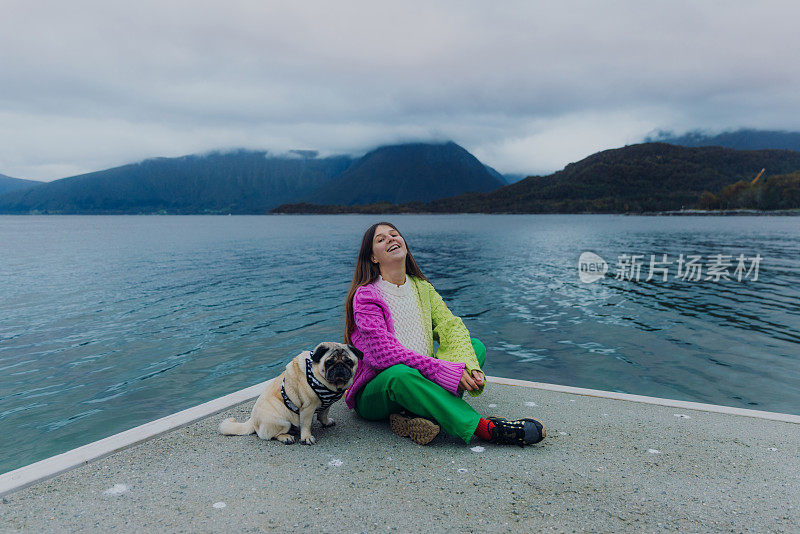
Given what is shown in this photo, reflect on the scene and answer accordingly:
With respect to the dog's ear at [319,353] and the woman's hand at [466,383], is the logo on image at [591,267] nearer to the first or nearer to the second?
the woman's hand at [466,383]

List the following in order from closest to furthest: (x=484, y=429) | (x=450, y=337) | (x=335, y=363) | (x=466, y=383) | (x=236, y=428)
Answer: (x=335, y=363)
(x=466, y=383)
(x=484, y=429)
(x=236, y=428)
(x=450, y=337)

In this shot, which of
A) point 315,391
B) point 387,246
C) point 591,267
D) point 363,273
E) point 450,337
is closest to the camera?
point 315,391

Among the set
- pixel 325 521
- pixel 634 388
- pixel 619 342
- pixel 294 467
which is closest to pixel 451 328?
pixel 294 467

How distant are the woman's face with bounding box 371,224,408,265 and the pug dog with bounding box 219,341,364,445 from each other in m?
1.09

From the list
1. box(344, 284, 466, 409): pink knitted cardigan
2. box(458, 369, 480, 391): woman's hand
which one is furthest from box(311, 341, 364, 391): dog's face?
box(458, 369, 480, 391): woman's hand

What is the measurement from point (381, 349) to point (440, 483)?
52.5 inches

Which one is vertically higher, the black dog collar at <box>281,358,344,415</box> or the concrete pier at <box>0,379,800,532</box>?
the black dog collar at <box>281,358,344,415</box>

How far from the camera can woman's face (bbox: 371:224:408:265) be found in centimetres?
501

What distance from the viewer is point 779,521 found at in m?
3.41

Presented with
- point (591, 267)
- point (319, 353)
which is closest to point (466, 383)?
point (319, 353)

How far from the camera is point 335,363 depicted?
14.0 ft

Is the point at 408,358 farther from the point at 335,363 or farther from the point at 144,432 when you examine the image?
the point at 144,432

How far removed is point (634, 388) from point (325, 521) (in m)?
7.66

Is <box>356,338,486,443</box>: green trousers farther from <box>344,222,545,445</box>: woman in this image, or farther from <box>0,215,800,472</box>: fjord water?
<box>0,215,800,472</box>: fjord water
